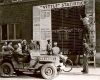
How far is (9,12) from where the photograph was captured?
13789mm

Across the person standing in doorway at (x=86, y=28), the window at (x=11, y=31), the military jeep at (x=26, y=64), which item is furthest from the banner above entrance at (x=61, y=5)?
the military jeep at (x=26, y=64)

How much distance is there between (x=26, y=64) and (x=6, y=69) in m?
0.83

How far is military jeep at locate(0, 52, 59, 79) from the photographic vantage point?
353 inches

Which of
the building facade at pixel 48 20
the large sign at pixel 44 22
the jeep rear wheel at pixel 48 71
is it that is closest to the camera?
the jeep rear wheel at pixel 48 71

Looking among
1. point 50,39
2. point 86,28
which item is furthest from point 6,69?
point 86,28

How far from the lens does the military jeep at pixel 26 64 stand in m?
8.96

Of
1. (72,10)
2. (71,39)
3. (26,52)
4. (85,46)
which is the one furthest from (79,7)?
(26,52)

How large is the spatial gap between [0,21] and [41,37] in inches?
106

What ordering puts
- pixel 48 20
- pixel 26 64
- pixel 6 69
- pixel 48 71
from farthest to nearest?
pixel 48 20, pixel 6 69, pixel 26 64, pixel 48 71

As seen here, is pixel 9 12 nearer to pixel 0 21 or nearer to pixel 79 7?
pixel 0 21

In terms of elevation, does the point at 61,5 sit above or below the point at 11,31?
above

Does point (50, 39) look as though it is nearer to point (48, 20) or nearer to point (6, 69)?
point (48, 20)

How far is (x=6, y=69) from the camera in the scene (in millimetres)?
9695

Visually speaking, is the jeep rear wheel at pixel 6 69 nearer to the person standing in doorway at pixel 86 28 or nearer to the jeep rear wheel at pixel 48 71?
the jeep rear wheel at pixel 48 71
